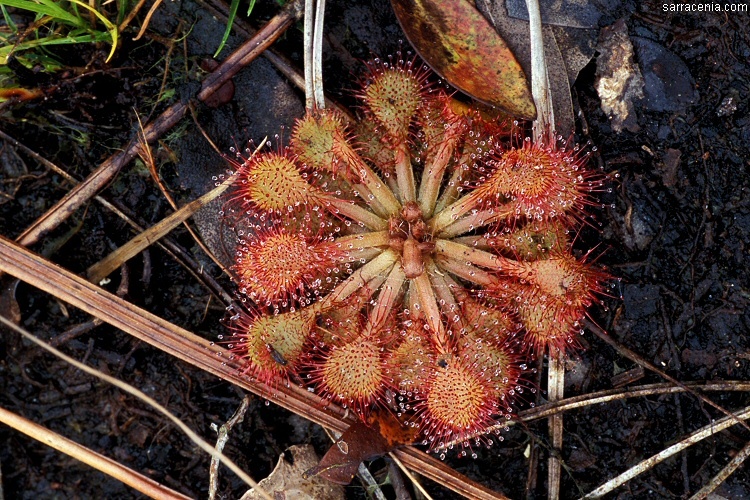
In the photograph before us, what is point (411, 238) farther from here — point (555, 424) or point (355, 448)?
point (555, 424)

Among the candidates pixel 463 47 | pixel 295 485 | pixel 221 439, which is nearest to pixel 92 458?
pixel 221 439

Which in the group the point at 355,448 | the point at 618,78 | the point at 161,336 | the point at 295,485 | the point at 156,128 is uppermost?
the point at 618,78

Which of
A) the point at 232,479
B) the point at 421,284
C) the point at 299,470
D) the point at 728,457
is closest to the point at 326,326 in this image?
the point at 421,284

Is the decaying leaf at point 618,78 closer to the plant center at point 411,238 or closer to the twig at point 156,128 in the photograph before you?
the plant center at point 411,238

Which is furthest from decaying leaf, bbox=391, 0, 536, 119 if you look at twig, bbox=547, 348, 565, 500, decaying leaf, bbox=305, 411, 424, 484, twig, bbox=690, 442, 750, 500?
twig, bbox=690, 442, 750, 500

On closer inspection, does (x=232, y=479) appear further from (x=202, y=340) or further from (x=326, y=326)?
(x=326, y=326)

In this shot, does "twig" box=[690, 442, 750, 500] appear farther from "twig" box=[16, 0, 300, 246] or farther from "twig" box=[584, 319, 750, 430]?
"twig" box=[16, 0, 300, 246]

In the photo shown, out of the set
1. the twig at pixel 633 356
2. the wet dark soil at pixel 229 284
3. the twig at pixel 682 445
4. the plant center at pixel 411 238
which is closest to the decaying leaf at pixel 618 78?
the wet dark soil at pixel 229 284
